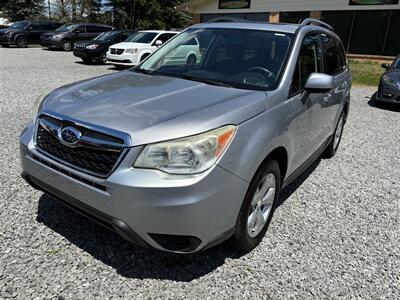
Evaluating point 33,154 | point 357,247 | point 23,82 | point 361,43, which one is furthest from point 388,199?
point 361,43

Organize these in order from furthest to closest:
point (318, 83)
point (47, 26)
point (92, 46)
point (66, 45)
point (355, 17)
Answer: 1. point (47, 26)
2. point (66, 45)
3. point (355, 17)
4. point (92, 46)
5. point (318, 83)

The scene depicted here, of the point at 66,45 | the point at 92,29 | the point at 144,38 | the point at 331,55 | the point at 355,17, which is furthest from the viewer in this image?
the point at 92,29

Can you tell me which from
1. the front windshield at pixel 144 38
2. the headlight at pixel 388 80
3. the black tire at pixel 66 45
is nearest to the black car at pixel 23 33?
the black tire at pixel 66 45

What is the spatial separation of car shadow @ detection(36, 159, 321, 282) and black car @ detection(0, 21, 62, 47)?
22741 mm

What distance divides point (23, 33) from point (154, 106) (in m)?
23.8

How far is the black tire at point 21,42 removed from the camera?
22.3 m

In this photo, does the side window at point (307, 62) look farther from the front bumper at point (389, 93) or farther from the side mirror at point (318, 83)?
the front bumper at point (389, 93)

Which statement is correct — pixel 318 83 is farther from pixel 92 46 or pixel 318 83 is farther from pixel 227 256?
pixel 92 46

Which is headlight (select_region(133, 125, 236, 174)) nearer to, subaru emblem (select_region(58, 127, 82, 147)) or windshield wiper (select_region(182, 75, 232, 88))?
subaru emblem (select_region(58, 127, 82, 147))

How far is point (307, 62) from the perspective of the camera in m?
3.52

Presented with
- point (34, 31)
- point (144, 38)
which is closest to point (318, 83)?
point (144, 38)

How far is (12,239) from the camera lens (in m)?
2.87

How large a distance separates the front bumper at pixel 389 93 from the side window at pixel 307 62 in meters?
6.15

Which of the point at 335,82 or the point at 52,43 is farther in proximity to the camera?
the point at 52,43
